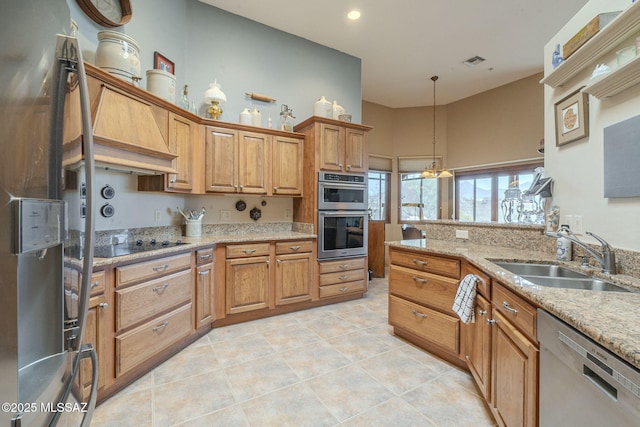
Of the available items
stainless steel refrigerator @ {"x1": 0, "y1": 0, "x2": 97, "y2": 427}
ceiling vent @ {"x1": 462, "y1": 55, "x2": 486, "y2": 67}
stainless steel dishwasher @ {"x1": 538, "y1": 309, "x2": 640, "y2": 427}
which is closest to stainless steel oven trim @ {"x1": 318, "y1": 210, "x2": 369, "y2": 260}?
stainless steel dishwasher @ {"x1": 538, "y1": 309, "x2": 640, "y2": 427}

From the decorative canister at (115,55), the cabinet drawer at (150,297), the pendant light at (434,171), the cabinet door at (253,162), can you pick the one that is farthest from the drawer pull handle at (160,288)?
the pendant light at (434,171)

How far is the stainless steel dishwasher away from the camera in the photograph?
2.30 ft

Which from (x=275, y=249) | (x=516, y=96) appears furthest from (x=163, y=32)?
(x=516, y=96)

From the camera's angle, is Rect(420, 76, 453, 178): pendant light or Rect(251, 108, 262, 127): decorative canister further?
Rect(420, 76, 453, 178): pendant light

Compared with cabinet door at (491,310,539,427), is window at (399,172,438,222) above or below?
above

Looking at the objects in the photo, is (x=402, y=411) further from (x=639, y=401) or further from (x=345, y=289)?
(x=345, y=289)

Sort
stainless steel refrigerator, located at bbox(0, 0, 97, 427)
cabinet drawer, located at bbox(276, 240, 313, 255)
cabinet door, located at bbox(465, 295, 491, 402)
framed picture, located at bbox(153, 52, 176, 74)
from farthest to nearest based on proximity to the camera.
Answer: cabinet drawer, located at bbox(276, 240, 313, 255) → framed picture, located at bbox(153, 52, 176, 74) → cabinet door, located at bbox(465, 295, 491, 402) → stainless steel refrigerator, located at bbox(0, 0, 97, 427)

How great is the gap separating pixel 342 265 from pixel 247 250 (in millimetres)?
1246

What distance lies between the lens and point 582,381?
2.83ft

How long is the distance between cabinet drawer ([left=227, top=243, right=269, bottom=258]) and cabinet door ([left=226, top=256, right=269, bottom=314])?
0.14ft

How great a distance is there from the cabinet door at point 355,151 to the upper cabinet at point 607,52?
2147 mm

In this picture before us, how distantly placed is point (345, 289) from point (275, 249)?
1.11 metres

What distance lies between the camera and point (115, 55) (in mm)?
2053

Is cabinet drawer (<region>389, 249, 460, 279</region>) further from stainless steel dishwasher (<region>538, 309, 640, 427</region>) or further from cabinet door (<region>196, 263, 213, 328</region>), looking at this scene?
cabinet door (<region>196, 263, 213, 328</region>)
